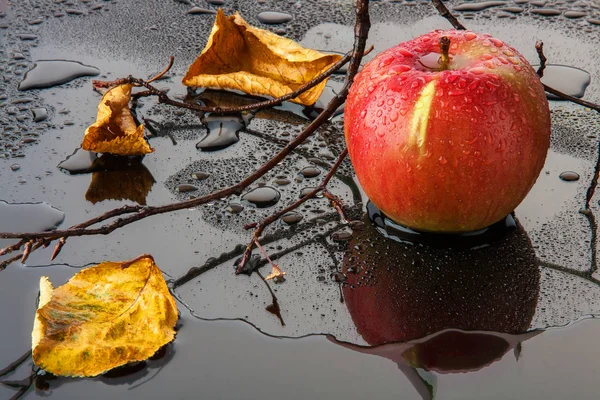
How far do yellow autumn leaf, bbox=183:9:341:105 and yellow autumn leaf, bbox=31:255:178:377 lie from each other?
0.67m

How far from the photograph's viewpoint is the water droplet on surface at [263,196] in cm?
146

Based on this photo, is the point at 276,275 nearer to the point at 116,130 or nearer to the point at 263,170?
the point at 263,170

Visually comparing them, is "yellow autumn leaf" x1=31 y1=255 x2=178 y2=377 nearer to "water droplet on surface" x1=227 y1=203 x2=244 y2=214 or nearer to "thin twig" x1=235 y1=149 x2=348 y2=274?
"thin twig" x1=235 y1=149 x2=348 y2=274

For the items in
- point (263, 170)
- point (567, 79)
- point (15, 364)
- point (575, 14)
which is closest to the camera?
point (15, 364)

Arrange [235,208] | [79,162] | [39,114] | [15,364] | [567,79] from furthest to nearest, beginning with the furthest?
[567,79] < [39,114] < [79,162] < [235,208] < [15,364]

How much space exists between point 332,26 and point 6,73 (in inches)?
33.9

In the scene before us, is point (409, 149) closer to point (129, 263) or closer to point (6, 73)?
point (129, 263)

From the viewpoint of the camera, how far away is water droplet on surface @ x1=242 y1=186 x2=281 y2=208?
1.46 metres

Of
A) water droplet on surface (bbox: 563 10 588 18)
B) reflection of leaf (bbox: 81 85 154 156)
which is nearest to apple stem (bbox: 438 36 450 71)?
reflection of leaf (bbox: 81 85 154 156)

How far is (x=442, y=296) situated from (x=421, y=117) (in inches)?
11.6

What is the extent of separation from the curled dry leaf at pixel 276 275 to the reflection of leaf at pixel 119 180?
13.7 inches

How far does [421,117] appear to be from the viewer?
120cm

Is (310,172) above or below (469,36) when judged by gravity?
below

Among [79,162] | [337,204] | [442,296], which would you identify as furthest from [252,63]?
[442,296]
